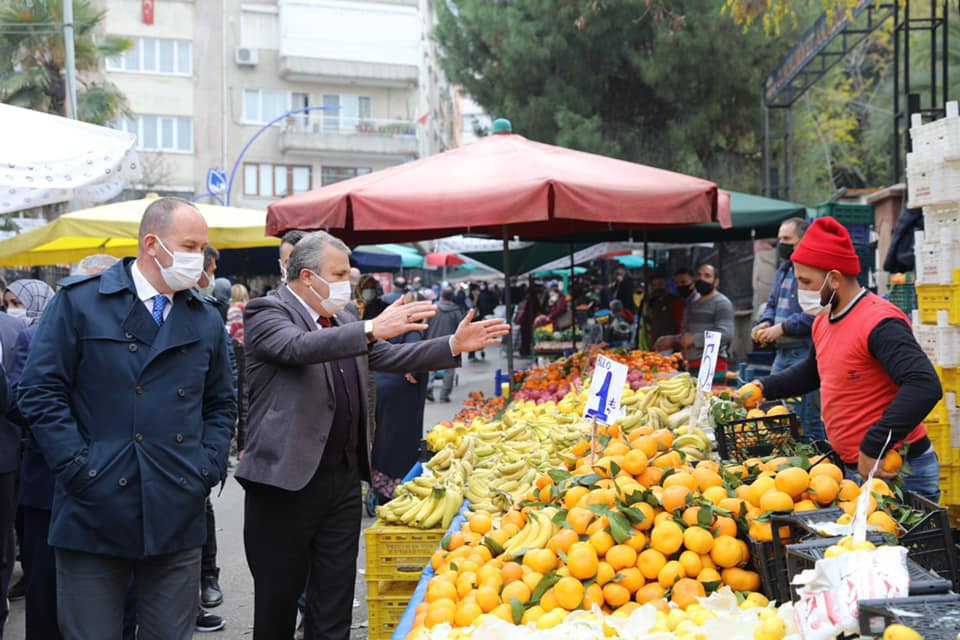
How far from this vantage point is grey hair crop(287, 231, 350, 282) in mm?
4039

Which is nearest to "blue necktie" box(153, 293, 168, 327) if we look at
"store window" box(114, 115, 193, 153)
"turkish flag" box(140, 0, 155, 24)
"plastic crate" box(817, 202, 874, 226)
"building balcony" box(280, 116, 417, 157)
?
"plastic crate" box(817, 202, 874, 226)

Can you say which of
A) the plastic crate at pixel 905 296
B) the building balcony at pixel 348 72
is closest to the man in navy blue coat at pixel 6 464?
the plastic crate at pixel 905 296

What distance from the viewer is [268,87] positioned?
148ft

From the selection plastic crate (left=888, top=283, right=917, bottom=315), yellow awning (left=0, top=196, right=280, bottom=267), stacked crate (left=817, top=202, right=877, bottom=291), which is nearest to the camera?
plastic crate (left=888, top=283, right=917, bottom=315)

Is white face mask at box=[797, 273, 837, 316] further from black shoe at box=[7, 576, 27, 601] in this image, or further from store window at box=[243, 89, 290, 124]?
store window at box=[243, 89, 290, 124]

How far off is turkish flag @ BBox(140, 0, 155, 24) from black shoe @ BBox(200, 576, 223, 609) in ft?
134

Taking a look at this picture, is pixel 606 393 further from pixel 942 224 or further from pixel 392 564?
pixel 942 224

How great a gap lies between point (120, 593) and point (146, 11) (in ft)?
142

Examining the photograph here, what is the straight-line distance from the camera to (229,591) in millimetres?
6410

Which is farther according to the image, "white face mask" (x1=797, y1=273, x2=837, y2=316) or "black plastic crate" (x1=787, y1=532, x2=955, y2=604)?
"white face mask" (x1=797, y1=273, x2=837, y2=316)

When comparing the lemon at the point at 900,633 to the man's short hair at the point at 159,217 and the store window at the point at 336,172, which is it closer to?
the man's short hair at the point at 159,217

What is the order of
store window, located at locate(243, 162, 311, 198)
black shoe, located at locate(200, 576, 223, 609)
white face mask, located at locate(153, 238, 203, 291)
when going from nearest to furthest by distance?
white face mask, located at locate(153, 238, 203, 291), black shoe, located at locate(200, 576, 223, 609), store window, located at locate(243, 162, 311, 198)

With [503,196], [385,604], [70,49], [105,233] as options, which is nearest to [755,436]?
[385,604]

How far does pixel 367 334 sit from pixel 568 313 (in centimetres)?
1839
